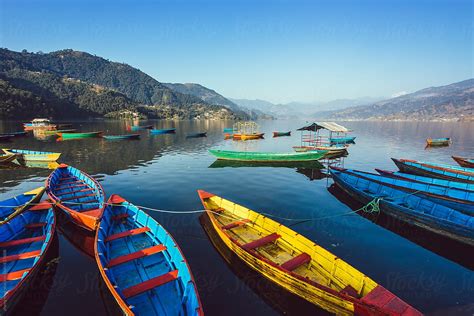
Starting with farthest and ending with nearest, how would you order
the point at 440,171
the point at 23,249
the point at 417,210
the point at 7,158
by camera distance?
the point at 7,158, the point at 440,171, the point at 417,210, the point at 23,249

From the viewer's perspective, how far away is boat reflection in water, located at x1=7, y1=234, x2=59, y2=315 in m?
9.50

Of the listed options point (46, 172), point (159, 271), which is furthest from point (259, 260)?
point (46, 172)

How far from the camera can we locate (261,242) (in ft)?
39.9

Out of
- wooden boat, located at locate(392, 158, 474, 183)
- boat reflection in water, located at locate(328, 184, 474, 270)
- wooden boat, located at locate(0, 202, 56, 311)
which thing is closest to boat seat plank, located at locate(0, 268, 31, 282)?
wooden boat, located at locate(0, 202, 56, 311)

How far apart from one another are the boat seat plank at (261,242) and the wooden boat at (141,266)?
340 cm

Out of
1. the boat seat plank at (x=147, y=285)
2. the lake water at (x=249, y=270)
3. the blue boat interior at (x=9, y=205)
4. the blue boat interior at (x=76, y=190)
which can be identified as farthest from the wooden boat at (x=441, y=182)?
the blue boat interior at (x=9, y=205)

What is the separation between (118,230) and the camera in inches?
543

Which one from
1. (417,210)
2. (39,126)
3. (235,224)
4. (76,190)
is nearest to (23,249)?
(76,190)

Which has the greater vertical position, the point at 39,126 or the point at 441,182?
the point at 39,126

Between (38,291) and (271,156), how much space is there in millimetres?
32400

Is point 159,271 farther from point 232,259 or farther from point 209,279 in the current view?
point 232,259

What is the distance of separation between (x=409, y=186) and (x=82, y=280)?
2660cm

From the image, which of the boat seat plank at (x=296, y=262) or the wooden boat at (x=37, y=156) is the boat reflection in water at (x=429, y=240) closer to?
the boat seat plank at (x=296, y=262)

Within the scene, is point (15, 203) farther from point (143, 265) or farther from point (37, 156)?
point (37, 156)
